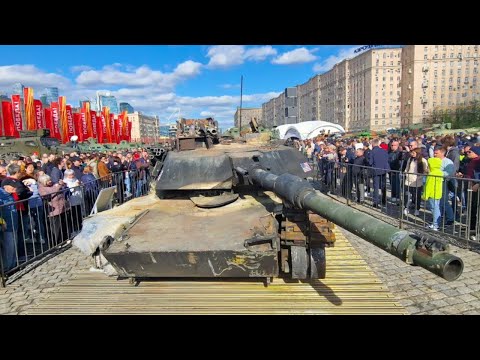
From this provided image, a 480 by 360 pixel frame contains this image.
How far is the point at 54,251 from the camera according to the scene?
8203mm

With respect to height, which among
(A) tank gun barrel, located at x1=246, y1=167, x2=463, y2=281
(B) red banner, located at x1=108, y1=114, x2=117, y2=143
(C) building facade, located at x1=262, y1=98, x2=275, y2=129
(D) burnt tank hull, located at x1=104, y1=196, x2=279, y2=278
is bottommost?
(D) burnt tank hull, located at x1=104, y1=196, x2=279, y2=278

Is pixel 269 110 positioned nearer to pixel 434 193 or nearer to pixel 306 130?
pixel 306 130

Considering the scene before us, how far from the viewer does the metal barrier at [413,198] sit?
7533mm

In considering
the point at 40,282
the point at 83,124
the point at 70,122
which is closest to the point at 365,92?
the point at 83,124

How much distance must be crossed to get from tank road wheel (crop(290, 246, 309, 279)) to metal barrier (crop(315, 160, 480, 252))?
13.2ft

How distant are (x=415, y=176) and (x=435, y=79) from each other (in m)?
93.2

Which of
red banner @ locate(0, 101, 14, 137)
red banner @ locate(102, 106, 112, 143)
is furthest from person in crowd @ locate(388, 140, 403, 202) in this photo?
red banner @ locate(102, 106, 112, 143)

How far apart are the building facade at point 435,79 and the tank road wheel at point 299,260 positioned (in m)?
90.6

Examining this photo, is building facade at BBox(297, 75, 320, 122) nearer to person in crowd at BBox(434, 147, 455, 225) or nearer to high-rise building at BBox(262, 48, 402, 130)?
high-rise building at BBox(262, 48, 402, 130)

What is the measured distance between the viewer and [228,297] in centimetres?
489

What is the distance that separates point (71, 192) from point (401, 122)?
96.5 m

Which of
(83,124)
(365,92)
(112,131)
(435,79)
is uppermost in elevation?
(435,79)

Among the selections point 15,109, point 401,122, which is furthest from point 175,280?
point 401,122

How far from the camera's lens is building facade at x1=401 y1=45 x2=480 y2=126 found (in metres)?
84.8
